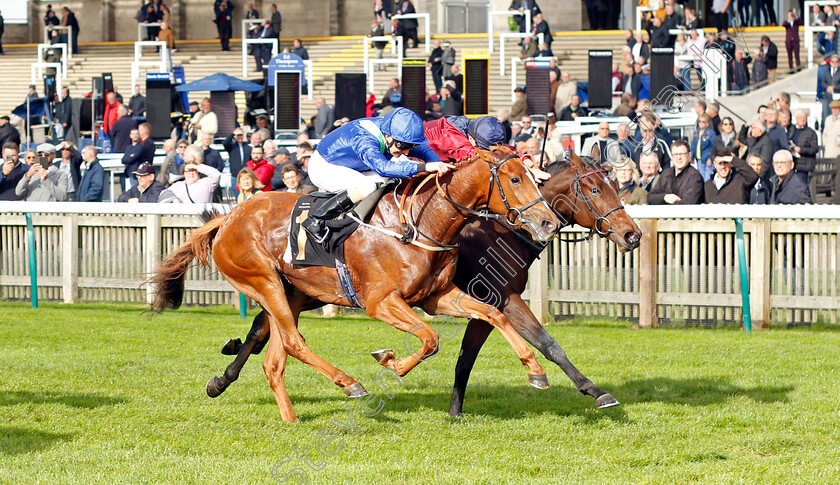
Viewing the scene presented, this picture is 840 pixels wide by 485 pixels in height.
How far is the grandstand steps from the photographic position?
24031 millimetres

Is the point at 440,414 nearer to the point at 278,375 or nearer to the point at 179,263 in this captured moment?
the point at 278,375

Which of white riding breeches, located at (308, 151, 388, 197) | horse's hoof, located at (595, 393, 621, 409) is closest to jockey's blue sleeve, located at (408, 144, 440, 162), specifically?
white riding breeches, located at (308, 151, 388, 197)

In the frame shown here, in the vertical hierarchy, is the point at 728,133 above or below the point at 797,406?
above

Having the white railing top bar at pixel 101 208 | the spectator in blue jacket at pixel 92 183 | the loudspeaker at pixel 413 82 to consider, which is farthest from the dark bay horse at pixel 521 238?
the loudspeaker at pixel 413 82

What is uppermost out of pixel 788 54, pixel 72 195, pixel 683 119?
pixel 788 54

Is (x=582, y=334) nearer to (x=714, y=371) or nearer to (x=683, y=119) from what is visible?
(x=714, y=371)

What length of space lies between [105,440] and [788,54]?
18.7m

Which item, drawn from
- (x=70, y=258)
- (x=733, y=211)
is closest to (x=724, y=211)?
(x=733, y=211)

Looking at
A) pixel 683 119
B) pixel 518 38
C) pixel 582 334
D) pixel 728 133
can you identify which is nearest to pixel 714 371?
pixel 582 334

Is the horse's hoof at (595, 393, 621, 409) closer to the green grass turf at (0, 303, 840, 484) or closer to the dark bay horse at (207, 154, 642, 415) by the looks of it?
the green grass turf at (0, 303, 840, 484)

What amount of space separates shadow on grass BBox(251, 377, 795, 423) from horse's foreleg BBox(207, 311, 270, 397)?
313 mm

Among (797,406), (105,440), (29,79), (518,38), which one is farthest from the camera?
(29,79)

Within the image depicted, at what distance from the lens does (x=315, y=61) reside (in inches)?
1134

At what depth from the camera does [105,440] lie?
625 cm
